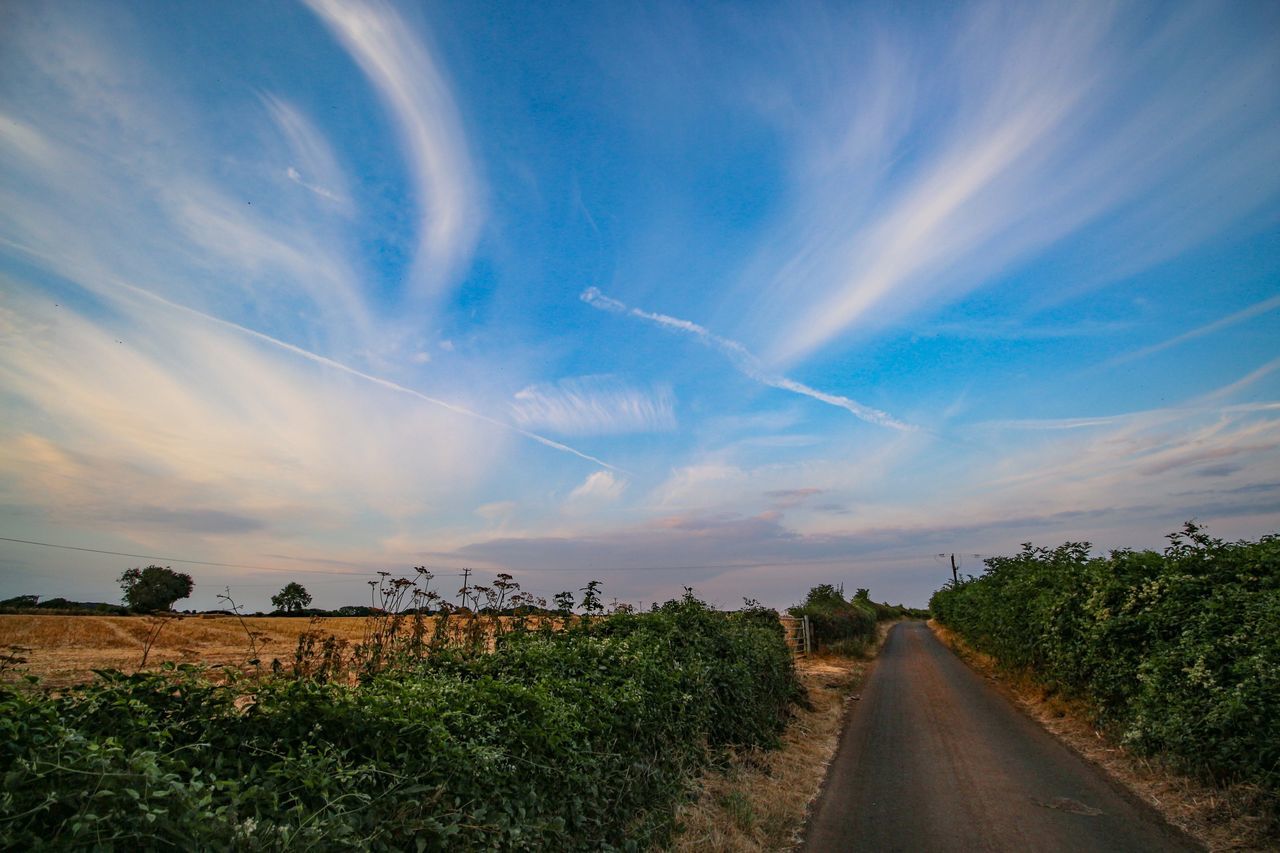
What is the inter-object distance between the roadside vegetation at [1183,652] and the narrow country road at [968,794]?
2.98 feet

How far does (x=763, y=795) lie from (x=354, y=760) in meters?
5.87

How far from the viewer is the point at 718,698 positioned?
9031 millimetres

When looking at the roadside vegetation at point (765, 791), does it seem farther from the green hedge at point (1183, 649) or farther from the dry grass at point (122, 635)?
the dry grass at point (122, 635)

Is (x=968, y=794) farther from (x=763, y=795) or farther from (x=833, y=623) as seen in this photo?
(x=833, y=623)

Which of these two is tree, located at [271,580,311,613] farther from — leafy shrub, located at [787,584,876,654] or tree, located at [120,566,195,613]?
leafy shrub, located at [787,584,876,654]

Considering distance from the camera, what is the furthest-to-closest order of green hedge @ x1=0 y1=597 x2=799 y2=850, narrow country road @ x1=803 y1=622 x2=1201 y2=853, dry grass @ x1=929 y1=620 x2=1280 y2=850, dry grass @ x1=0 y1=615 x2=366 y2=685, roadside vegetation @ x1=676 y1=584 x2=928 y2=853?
dry grass @ x1=0 y1=615 x2=366 y2=685 < narrow country road @ x1=803 y1=622 x2=1201 y2=853 < roadside vegetation @ x1=676 y1=584 x2=928 y2=853 < dry grass @ x1=929 y1=620 x2=1280 y2=850 < green hedge @ x1=0 y1=597 x2=799 y2=850

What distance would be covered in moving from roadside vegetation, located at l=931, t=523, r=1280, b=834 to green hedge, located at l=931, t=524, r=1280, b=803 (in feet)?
0.05

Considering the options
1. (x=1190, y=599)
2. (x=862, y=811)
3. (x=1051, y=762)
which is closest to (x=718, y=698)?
(x=862, y=811)

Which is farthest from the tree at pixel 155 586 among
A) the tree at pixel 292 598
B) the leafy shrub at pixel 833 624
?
the leafy shrub at pixel 833 624

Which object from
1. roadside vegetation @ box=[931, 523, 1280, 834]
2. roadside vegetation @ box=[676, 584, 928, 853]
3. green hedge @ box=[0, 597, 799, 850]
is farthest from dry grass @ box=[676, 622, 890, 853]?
roadside vegetation @ box=[931, 523, 1280, 834]

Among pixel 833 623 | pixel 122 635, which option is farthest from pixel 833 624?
pixel 122 635

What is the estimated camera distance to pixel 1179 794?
704 cm

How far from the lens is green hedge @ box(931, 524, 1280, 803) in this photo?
6.29 meters

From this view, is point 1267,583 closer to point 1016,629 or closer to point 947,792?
point 947,792
